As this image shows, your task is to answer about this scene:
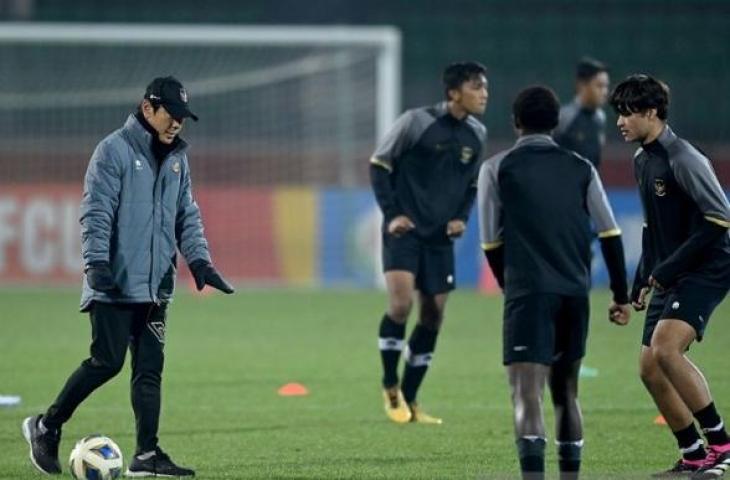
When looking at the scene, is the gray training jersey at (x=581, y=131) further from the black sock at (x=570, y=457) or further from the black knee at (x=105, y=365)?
the black sock at (x=570, y=457)

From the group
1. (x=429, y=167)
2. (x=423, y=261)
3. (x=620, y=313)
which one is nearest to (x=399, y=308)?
(x=423, y=261)

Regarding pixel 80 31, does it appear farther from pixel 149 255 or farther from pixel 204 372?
pixel 149 255

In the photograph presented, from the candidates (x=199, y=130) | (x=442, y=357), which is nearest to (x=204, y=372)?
(x=442, y=357)

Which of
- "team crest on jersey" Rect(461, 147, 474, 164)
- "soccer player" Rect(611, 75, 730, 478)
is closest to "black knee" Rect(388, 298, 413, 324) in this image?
"team crest on jersey" Rect(461, 147, 474, 164)

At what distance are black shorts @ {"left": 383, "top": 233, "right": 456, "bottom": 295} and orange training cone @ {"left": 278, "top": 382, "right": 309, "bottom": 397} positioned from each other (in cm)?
149

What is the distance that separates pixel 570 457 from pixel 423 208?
3.99m

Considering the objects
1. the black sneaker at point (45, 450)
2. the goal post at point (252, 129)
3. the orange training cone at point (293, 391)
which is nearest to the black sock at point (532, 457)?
the black sneaker at point (45, 450)

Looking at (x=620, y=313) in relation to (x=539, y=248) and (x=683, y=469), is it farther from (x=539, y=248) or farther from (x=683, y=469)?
(x=683, y=469)

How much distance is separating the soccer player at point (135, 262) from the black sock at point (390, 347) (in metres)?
2.90

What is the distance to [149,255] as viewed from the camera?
8.28 metres

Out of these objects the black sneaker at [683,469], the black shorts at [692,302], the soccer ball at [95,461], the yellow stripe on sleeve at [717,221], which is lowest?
the black sneaker at [683,469]

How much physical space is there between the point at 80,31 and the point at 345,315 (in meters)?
5.97

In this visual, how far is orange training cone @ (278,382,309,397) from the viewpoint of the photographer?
1217 centimetres

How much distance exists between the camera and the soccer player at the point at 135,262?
815 cm
